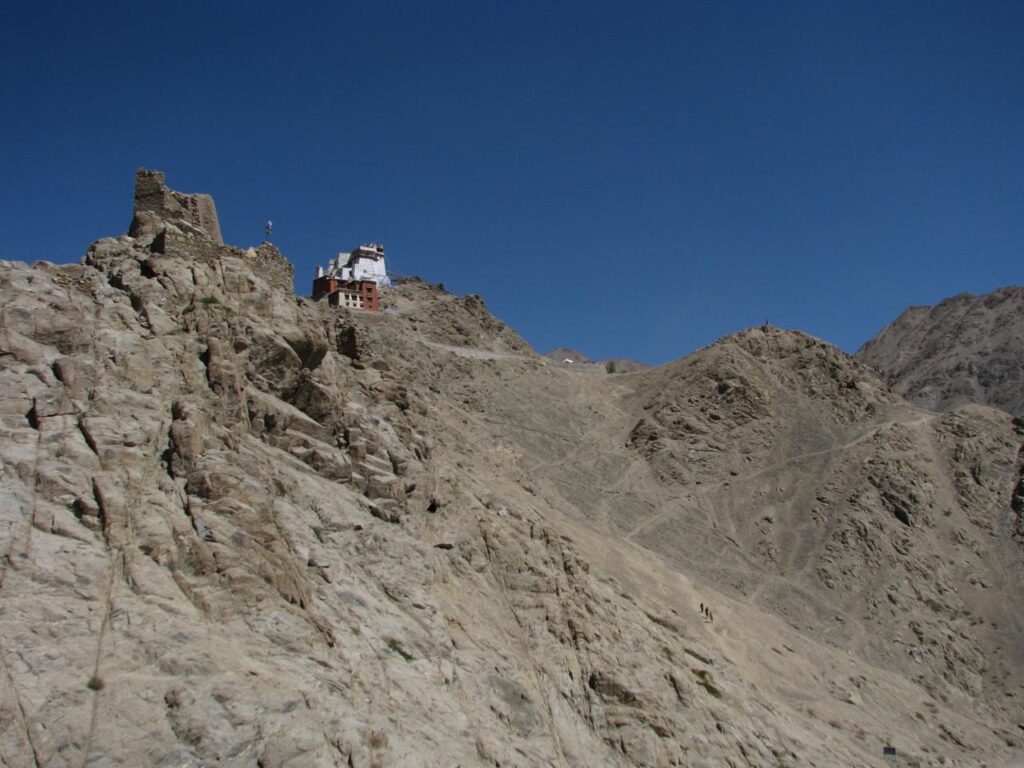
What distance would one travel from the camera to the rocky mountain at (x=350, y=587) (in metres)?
14.7

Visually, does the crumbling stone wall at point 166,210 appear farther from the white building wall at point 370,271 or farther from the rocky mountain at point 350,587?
the white building wall at point 370,271

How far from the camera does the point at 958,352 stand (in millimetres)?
119375

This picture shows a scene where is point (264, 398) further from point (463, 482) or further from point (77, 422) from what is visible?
point (463, 482)

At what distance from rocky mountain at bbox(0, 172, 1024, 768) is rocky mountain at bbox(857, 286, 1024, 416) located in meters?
60.9

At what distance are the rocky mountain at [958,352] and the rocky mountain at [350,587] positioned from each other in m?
60.9

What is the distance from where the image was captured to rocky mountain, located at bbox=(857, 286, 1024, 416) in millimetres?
109438

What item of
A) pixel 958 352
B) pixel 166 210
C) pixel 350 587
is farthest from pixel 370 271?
pixel 958 352

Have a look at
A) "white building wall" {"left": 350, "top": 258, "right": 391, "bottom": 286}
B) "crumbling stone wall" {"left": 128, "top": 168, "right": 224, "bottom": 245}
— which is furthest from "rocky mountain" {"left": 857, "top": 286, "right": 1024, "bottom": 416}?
"crumbling stone wall" {"left": 128, "top": 168, "right": 224, "bottom": 245}

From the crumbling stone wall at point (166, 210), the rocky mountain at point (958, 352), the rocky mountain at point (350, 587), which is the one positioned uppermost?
the rocky mountain at point (958, 352)

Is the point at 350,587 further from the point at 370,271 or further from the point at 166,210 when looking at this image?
the point at 370,271

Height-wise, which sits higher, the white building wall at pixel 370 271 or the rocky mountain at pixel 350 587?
the white building wall at pixel 370 271

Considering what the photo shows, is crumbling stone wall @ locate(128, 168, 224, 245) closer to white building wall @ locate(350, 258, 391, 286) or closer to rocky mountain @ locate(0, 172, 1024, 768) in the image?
rocky mountain @ locate(0, 172, 1024, 768)

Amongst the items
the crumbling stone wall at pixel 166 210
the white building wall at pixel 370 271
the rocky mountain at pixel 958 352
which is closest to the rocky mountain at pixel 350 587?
the crumbling stone wall at pixel 166 210

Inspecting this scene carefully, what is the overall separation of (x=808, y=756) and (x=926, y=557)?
31585 millimetres
